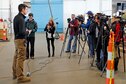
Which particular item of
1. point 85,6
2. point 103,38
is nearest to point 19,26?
point 103,38

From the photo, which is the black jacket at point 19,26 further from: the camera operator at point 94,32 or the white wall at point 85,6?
the white wall at point 85,6

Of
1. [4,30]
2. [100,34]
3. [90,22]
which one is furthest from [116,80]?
[4,30]

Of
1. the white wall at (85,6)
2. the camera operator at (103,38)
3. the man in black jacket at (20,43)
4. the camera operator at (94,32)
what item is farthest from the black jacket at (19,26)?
the white wall at (85,6)

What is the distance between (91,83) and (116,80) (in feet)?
2.37

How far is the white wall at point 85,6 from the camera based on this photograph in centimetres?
2503

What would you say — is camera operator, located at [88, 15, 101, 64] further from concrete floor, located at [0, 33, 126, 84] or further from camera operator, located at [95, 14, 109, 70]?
concrete floor, located at [0, 33, 126, 84]

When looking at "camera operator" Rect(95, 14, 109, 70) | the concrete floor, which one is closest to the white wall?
the concrete floor

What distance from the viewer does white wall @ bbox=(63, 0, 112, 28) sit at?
82.1ft

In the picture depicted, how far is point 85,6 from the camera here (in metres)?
25.2

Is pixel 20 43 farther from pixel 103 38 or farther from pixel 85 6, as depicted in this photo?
pixel 85 6

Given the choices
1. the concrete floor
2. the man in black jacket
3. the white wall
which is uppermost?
the white wall

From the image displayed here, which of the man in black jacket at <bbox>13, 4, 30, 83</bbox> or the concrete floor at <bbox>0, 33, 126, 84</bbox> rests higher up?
the man in black jacket at <bbox>13, 4, 30, 83</bbox>

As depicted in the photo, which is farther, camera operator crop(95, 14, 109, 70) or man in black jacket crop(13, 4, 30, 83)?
camera operator crop(95, 14, 109, 70)

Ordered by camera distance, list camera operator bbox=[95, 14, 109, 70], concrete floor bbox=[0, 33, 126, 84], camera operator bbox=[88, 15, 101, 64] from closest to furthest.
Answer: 1. concrete floor bbox=[0, 33, 126, 84]
2. camera operator bbox=[95, 14, 109, 70]
3. camera operator bbox=[88, 15, 101, 64]
